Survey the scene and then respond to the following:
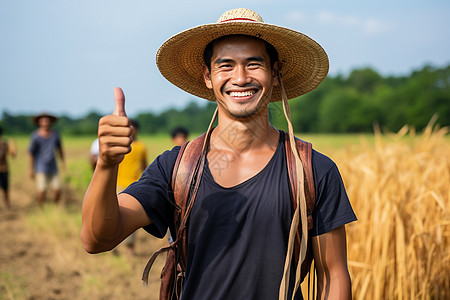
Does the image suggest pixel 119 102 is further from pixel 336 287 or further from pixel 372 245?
pixel 372 245

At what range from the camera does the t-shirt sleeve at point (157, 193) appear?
4.91 feet

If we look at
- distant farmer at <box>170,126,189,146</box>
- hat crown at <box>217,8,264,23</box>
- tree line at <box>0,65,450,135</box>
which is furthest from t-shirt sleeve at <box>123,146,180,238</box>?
tree line at <box>0,65,450,135</box>

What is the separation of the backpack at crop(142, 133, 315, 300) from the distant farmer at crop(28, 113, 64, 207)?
639 centimetres

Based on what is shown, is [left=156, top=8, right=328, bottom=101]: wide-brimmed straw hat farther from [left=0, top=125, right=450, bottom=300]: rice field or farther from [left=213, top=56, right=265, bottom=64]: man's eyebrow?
[left=0, top=125, right=450, bottom=300]: rice field

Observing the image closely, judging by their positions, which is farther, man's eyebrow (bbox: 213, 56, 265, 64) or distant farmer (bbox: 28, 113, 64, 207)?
distant farmer (bbox: 28, 113, 64, 207)

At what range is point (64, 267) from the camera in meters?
4.99

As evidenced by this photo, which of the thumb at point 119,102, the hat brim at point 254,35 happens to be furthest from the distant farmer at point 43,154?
the thumb at point 119,102

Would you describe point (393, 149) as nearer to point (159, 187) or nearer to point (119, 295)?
point (119, 295)

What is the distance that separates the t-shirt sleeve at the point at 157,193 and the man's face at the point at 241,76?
30cm

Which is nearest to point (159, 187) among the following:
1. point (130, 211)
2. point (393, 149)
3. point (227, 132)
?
point (130, 211)

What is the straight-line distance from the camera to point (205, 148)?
1.65 m

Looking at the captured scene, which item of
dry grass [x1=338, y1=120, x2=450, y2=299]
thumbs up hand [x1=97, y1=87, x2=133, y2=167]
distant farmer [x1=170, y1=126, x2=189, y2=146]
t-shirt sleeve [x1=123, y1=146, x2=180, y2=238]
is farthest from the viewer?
distant farmer [x1=170, y1=126, x2=189, y2=146]

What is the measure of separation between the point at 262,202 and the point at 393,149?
418 cm

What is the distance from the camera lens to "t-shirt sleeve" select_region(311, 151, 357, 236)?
147 cm
